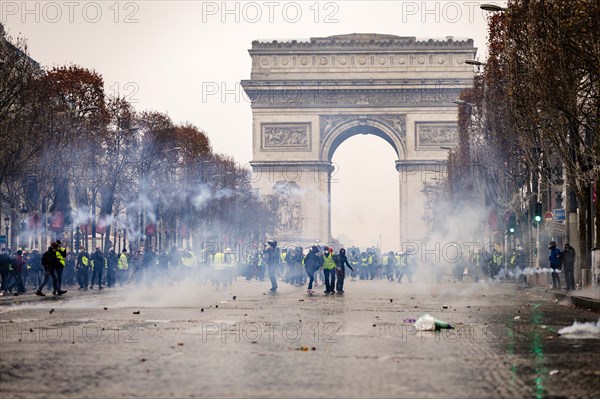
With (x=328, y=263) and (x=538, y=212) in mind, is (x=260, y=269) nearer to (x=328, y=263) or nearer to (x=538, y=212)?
(x=538, y=212)

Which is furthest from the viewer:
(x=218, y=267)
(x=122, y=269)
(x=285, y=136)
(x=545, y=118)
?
(x=285, y=136)

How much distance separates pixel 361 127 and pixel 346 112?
2444 millimetres

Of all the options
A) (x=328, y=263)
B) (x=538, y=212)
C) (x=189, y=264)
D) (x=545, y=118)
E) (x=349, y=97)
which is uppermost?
(x=349, y=97)

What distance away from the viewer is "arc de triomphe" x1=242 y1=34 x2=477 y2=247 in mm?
109312

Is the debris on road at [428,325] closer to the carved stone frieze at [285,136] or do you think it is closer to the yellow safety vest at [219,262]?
the yellow safety vest at [219,262]

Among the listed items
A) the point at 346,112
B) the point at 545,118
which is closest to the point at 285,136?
the point at 346,112

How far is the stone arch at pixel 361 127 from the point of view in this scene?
359ft

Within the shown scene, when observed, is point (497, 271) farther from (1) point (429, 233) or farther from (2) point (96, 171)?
(1) point (429, 233)

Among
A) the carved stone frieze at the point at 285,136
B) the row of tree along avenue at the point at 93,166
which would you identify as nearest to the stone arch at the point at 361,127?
the carved stone frieze at the point at 285,136

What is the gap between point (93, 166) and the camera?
6662 cm

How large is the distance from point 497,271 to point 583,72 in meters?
28.8

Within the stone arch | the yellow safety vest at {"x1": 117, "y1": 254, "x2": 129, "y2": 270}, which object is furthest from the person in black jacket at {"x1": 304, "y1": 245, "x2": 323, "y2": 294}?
the stone arch

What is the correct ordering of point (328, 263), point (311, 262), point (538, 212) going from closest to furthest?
1. point (328, 263)
2. point (311, 262)
3. point (538, 212)

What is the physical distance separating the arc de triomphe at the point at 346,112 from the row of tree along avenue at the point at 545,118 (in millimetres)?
42641
